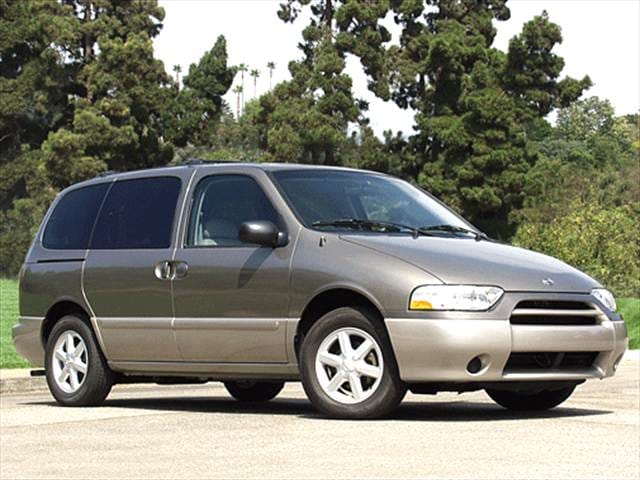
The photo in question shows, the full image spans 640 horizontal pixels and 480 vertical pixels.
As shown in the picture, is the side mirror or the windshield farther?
the windshield

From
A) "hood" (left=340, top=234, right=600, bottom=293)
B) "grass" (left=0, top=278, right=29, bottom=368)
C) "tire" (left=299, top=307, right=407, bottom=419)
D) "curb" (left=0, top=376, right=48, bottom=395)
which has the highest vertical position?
"hood" (left=340, top=234, right=600, bottom=293)

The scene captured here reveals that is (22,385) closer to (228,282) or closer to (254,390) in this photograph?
(254,390)

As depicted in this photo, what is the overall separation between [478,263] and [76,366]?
3697 mm

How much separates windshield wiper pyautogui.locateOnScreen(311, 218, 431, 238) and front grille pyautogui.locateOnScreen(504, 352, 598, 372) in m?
1.23

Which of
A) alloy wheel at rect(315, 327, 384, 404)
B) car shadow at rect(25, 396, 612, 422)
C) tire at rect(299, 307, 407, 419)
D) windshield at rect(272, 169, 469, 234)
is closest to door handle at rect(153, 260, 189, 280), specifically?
windshield at rect(272, 169, 469, 234)

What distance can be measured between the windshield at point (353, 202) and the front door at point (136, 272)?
107 cm

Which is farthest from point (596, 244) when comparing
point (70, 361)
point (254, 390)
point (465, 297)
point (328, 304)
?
point (465, 297)

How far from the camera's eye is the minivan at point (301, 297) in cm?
954

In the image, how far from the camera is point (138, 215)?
38.1ft

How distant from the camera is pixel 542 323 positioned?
971 cm

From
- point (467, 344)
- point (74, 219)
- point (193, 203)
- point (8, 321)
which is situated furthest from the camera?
point (8, 321)

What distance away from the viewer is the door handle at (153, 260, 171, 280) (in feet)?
36.1

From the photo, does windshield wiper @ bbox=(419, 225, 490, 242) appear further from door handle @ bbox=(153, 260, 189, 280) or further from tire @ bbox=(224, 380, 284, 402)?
tire @ bbox=(224, 380, 284, 402)

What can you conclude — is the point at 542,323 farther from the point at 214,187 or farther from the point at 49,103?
the point at 49,103
